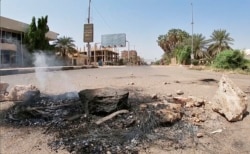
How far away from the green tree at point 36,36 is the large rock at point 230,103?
90.5 feet

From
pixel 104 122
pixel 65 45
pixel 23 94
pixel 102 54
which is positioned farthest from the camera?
pixel 102 54

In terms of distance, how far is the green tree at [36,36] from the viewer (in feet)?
102

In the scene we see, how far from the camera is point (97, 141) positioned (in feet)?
14.9

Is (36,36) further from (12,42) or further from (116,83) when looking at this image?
(116,83)

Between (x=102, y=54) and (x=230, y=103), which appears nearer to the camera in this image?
(x=230, y=103)

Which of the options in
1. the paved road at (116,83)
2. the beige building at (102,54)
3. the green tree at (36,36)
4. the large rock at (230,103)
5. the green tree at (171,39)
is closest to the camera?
the large rock at (230,103)

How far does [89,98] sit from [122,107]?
70 centimetres

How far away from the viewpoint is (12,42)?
32.2m

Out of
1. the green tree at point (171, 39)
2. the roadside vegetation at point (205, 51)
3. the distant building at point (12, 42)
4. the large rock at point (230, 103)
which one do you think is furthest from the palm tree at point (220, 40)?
the large rock at point (230, 103)

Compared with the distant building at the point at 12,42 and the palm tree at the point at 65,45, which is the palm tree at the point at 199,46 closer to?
the palm tree at the point at 65,45

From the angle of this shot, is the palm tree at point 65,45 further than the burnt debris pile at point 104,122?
Yes

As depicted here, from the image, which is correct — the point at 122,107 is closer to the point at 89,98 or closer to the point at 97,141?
the point at 89,98

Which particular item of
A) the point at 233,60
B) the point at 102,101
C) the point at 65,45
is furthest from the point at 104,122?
the point at 65,45

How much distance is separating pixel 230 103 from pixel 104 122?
8.66ft
